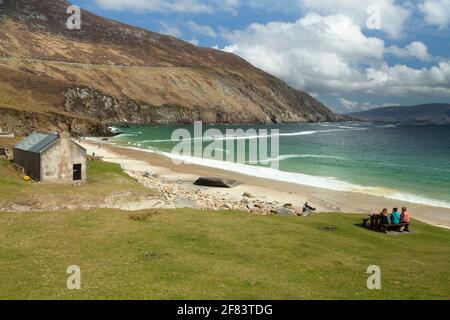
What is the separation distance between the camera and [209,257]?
2166 centimetres

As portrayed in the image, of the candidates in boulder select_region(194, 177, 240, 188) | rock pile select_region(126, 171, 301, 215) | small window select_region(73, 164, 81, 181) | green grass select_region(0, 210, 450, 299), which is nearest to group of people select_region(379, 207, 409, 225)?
green grass select_region(0, 210, 450, 299)

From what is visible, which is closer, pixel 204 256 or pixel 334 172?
pixel 204 256

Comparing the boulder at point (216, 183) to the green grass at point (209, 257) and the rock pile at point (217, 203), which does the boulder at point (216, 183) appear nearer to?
the rock pile at point (217, 203)

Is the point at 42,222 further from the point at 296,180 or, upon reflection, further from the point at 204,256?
the point at 296,180

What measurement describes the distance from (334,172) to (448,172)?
22.0 metres

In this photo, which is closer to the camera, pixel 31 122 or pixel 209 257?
pixel 209 257

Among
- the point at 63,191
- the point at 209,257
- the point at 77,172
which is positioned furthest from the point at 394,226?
the point at 77,172

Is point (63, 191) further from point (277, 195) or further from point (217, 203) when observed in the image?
point (277, 195)

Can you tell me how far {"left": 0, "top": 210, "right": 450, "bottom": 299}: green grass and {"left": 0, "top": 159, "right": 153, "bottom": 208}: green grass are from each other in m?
4.64

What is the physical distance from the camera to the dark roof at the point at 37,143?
4184cm

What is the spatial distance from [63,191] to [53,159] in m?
6.54

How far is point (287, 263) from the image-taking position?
21234mm

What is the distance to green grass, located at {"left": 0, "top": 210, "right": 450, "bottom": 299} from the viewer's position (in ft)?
55.8
